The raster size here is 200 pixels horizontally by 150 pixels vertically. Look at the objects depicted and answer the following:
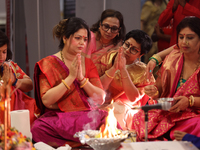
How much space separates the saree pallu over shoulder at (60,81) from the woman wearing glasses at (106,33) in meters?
0.42

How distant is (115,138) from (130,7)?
2.38 metres

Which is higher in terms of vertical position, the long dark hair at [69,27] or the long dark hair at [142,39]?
the long dark hair at [69,27]

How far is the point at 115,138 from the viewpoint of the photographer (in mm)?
1784

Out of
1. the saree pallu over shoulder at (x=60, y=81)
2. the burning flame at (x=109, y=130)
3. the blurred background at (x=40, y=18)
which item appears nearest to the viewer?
the burning flame at (x=109, y=130)

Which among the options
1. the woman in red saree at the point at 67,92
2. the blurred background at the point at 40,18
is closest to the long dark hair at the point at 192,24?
the woman in red saree at the point at 67,92

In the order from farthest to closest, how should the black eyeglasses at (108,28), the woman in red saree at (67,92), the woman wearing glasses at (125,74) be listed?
the black eyeglasses at (108,28) < the woman wearing glasses at (125,74) < the woman in red saree at (67,92)

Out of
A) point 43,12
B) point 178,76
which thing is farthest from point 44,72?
point 43,12

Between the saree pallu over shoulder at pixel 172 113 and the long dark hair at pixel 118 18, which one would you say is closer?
the saree pallu over shoulder at pixel 172 113

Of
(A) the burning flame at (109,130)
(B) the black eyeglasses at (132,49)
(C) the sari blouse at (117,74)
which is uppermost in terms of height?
(B) the black eyeglasses at (132,49)

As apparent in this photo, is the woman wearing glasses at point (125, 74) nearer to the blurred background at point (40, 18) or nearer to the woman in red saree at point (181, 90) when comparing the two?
the woman in red saree at point (181, 90)

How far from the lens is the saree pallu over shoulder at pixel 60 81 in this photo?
2537 millimetres

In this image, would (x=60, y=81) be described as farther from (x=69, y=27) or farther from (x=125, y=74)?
(x=125, y=74)

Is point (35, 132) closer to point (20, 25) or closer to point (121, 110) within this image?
point (121, 110)

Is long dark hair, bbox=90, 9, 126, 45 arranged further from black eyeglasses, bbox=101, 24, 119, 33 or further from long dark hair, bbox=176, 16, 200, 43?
long dark hair, bbox=176, 16, 200, 43
